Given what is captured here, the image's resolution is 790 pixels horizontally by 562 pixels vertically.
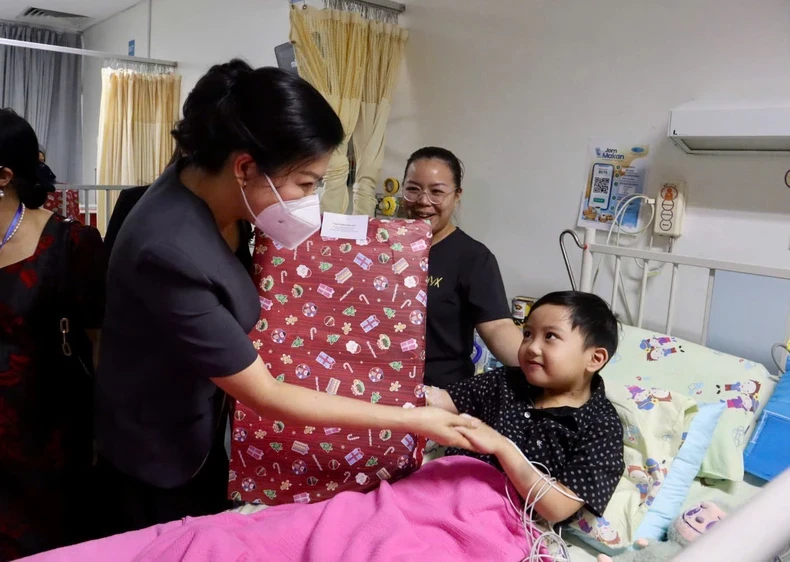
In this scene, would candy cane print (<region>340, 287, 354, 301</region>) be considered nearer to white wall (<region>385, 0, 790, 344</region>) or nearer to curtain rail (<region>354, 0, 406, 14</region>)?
white wall (<region>385, 0, 790, 344</region>)

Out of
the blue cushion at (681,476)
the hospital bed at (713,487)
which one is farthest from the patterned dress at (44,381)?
the blue cushion at (681,476)

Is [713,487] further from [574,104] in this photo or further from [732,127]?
[574,104]

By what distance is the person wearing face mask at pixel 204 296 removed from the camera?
40.6 inches

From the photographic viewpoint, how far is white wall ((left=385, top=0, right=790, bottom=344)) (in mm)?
1929

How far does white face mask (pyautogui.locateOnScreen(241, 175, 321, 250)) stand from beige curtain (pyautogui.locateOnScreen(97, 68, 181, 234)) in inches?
160

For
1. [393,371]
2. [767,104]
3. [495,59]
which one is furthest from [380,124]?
[393,371]

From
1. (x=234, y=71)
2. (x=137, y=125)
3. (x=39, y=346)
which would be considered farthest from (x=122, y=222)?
(x=137, y=125)

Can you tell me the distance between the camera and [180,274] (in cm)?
101

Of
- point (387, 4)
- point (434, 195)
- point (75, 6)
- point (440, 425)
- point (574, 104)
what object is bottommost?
→ point (440, 425)

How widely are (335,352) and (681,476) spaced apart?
84 centimetres

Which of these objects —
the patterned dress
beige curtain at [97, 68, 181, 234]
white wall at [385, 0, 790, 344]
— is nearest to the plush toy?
white wall at [385, 0, 790, 344]

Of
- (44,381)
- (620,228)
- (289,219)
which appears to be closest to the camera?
(289,219)

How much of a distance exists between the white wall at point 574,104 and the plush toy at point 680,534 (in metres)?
0.87

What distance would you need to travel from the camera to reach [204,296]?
1.03m
